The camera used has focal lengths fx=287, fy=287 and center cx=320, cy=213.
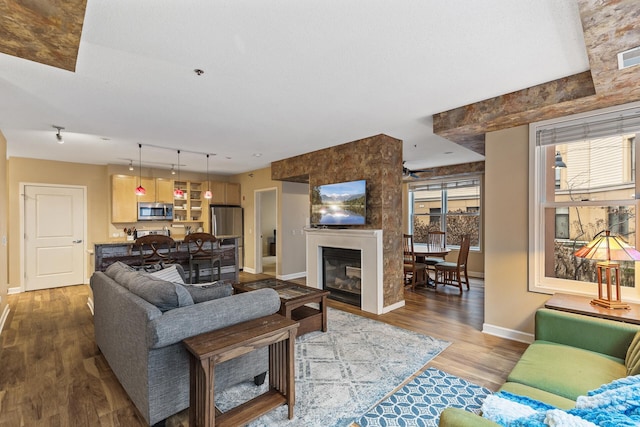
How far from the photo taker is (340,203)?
4.97m

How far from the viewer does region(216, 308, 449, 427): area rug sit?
210cm

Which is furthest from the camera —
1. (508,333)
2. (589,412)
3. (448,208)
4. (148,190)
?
(448,208)

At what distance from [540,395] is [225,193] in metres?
7.41

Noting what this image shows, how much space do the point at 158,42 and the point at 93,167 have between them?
5941mm

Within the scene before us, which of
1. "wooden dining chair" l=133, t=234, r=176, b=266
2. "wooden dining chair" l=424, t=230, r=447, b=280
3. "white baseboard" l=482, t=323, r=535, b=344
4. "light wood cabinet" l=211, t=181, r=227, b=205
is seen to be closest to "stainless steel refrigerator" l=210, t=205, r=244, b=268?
"light wood cabinet" l=211, t=181, r=227, b=205

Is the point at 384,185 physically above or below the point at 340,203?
above

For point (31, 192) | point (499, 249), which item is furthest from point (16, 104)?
point (499, 249)

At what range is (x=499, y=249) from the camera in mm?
3467

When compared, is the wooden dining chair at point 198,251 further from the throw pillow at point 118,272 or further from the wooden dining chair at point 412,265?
the wooden dining chair at point 412,265

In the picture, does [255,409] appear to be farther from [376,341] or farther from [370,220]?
[370,220]

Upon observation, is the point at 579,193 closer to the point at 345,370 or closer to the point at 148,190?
the point at 345,370

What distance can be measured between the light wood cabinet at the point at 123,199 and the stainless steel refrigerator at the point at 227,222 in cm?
173

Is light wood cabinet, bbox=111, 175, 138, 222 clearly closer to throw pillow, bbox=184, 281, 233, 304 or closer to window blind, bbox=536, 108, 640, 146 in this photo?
throw pillow, bbox=184, 281, 233, 304

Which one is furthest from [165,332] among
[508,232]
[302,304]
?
[508,232]
